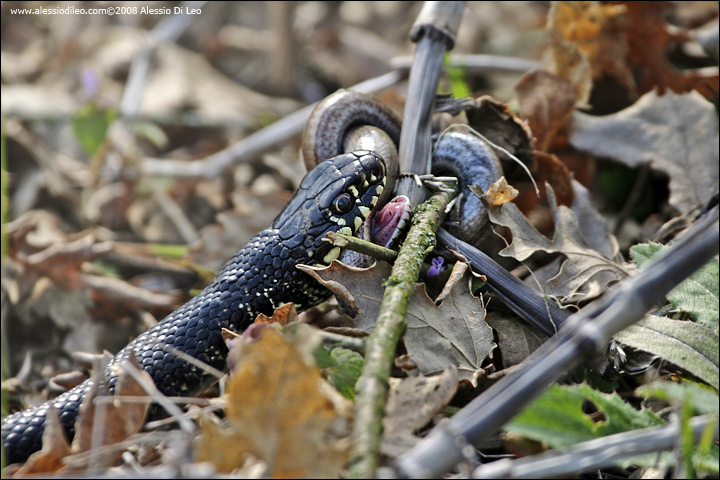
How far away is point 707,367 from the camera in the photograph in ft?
7.91

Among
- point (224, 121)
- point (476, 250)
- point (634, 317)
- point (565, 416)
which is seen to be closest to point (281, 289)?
point (476, 250)

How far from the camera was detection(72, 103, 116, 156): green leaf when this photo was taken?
18.7 feet

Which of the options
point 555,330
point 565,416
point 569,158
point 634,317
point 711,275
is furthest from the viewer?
point 569,158

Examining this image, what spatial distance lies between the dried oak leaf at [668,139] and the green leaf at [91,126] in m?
4.23

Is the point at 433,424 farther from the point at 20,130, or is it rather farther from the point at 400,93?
the point at 20,130

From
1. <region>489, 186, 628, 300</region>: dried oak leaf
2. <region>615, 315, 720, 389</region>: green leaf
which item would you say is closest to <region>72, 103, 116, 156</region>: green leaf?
<region>489, 186, 628, 300</region>: dried oak leaf

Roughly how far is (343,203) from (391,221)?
46cm

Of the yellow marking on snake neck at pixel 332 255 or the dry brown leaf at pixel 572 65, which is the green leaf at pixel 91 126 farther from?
the dry brown leaf at pixel 572 65

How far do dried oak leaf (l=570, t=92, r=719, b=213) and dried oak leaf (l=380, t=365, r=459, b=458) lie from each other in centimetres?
230

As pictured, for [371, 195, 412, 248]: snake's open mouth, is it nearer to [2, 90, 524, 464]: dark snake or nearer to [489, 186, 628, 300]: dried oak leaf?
[2, 90, 524, 464]: dark snake

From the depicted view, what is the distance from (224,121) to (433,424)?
A: 17.3 ft

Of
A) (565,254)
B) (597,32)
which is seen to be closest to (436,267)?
(565,254)

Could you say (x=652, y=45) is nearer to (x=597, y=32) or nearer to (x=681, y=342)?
(x=597, y=32)

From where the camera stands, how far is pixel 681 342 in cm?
251
